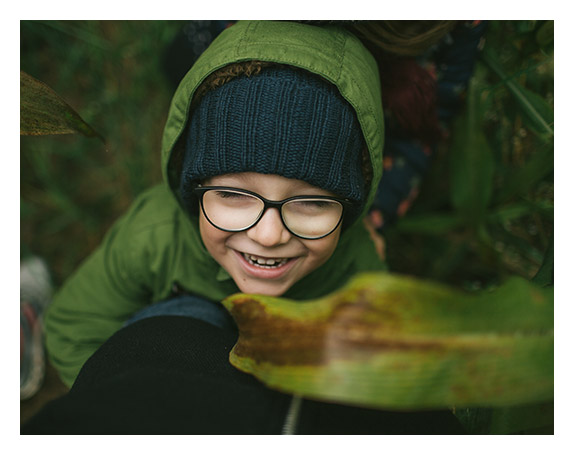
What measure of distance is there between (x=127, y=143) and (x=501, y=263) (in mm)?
1195

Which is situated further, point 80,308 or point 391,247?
point 391,247

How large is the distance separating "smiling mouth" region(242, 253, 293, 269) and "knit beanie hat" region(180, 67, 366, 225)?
168mm

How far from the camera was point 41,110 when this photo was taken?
26.1 inches

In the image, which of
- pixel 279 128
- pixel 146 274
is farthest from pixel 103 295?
pixel 279 128

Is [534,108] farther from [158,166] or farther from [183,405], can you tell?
[158,166]

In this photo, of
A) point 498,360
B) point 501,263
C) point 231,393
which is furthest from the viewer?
point 501,263

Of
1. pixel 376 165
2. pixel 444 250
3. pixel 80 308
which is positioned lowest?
pixel 80 308

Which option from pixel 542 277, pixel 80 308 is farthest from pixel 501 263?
pixel 80 308

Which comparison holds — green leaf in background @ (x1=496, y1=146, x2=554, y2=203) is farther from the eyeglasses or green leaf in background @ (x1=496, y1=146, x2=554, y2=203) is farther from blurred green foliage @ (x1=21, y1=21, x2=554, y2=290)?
the eyeglasses

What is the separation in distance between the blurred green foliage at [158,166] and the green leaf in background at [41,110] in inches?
29.6

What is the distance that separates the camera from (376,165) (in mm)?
771

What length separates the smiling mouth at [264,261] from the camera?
79 centimetres

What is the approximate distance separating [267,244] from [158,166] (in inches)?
35.2

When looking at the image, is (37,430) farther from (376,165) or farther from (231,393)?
(376,165)
